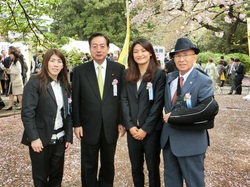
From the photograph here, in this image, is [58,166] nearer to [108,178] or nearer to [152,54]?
[108,178]

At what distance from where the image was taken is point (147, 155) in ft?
10.4

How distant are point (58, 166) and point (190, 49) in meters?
1.94

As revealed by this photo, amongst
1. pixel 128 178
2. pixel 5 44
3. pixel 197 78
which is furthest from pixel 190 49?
pixel 5 44

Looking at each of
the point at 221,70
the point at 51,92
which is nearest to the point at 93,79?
the point at 51,92

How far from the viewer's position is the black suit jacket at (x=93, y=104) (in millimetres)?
3270

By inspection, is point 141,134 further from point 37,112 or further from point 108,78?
point 37,112

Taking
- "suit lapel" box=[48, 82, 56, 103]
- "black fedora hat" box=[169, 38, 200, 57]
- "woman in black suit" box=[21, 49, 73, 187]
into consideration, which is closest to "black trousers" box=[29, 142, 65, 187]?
"woman in black suit" box=[21, 49, 73, 187]

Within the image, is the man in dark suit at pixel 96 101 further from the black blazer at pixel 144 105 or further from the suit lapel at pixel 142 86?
the suit lapel at pixel 142 86

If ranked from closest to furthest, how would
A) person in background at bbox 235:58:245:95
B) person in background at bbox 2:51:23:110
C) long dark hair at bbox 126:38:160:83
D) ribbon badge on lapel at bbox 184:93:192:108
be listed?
ribbon badge on lapel at bbox 184:93:192:108, long dark hair at bbox 126:38:160:83, person in background at bbox 2:51:23:110, person in background at bbox 235:58:245:95

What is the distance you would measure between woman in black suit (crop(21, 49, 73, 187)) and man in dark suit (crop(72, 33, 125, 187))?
0.19m

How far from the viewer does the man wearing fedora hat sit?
2631 millimetres

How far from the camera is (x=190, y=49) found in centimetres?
271

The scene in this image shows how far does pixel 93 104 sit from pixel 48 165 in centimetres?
85

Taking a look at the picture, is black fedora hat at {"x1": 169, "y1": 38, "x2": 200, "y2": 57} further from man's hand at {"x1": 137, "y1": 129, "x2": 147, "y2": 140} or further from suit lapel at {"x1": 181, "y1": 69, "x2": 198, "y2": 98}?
man's hand at {"x1": 137, "y1": 129, "x2": 147, "y2": 140}
